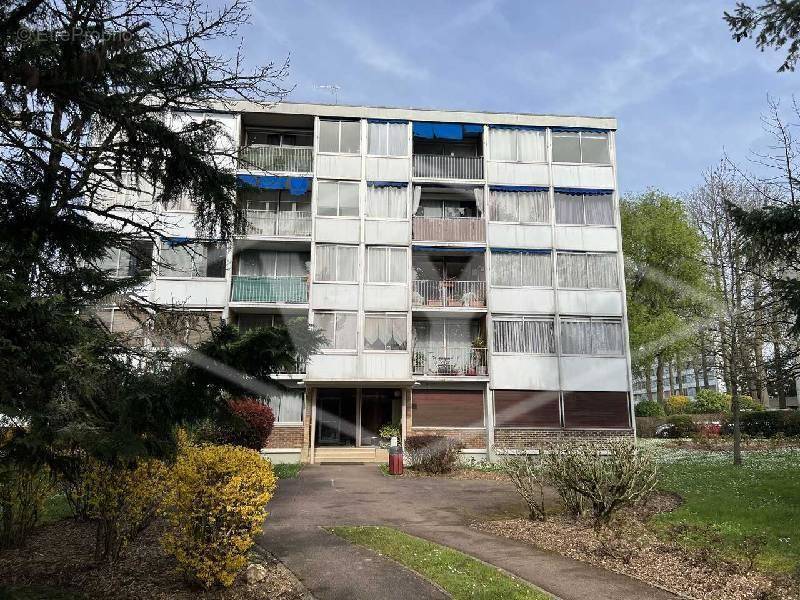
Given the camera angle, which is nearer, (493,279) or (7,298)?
(7,298)

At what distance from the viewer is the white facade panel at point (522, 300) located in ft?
Result: 80.3

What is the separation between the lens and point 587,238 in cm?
2542

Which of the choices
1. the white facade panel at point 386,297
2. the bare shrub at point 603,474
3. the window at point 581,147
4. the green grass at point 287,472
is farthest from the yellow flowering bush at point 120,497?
the window at point 581,147

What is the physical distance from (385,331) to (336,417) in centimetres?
425

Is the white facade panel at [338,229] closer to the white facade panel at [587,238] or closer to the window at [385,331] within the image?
the window at [385,331]

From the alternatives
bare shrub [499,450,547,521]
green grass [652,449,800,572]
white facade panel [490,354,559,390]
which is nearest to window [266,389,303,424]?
white facade panel [490,354,559,390]

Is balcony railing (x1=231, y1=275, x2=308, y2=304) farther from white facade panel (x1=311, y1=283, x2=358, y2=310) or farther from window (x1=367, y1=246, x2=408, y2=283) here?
window (x1=367, y1=246, x2=408, y2=283)

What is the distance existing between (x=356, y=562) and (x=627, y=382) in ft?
65.0

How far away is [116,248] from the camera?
7.09 m

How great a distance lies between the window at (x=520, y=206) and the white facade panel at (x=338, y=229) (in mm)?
5998

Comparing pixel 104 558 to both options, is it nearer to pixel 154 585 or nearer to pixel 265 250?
pixel 154 585

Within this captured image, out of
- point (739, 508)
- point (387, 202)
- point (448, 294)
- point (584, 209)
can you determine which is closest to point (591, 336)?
point (584, 209)

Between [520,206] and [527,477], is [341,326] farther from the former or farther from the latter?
[527,477]

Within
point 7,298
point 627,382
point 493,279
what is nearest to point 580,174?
point 493,279
